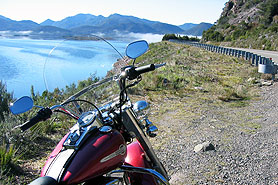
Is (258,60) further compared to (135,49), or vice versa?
(258,60)

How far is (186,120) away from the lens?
568 centimetres

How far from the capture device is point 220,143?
14.8ft

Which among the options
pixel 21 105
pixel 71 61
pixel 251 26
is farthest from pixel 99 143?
pixel 251 26

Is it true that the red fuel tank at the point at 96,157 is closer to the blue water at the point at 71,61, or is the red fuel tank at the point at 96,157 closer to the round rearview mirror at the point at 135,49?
the round rearview mirror at the point at 135,49

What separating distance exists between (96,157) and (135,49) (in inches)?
32.6

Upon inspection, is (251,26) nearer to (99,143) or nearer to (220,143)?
(220,143)

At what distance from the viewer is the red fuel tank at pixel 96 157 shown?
1468 millimetres

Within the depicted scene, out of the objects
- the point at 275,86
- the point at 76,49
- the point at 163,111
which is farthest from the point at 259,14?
the point at 76,49

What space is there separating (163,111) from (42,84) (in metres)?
4.14

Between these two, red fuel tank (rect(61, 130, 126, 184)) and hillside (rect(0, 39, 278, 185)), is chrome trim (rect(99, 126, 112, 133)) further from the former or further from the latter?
hillside (rect(0, 39, 278, 185))

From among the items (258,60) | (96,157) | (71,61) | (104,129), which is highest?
(71,61)

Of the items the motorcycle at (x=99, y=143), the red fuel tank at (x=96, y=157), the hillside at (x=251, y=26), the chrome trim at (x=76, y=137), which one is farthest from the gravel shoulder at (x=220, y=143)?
the hillside at (x=251, y=26)

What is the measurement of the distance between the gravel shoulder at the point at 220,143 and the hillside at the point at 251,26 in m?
21.1

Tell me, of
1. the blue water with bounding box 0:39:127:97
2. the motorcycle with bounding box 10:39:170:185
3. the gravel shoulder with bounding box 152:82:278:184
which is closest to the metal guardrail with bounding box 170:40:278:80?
the gravel shoulder with bounding box 152:82:278:184
